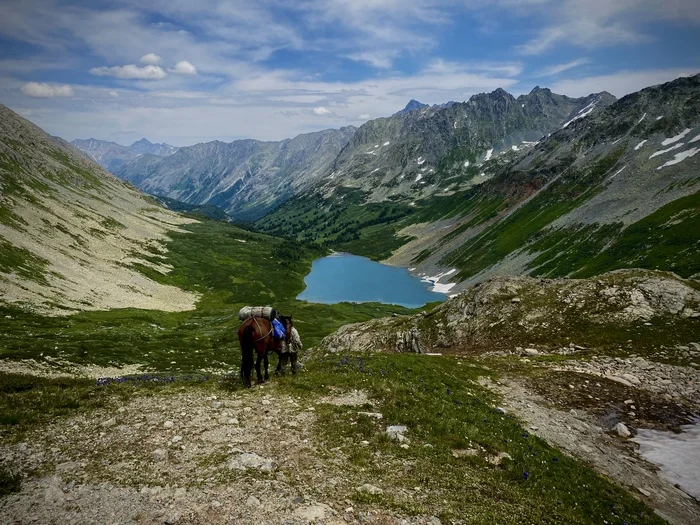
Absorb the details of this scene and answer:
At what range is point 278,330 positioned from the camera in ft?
72.6

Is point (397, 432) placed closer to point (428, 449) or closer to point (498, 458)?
point (428, 449)

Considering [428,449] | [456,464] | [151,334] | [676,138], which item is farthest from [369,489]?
[676,138]

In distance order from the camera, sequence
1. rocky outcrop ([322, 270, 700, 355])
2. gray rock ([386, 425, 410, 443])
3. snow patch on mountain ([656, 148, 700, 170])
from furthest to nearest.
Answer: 1. snow patch on mountain ([656, 148, 700, 170])
2. rocky outcrop ([322, 270, 700, 355])
3. gray rock ([386, 425, 410, 443])

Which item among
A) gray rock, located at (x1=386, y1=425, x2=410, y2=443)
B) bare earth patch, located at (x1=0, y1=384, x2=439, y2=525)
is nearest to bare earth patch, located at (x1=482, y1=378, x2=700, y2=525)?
gray rock, located at (x1=386, y1=425, x2=410, y2=443)

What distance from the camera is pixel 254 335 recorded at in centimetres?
2078

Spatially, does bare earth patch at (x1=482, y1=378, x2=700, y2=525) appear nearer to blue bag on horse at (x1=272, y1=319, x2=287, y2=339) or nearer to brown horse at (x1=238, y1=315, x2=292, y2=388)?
blue bag on horse at (x1=272, y1=319, x2=287, y2=339)

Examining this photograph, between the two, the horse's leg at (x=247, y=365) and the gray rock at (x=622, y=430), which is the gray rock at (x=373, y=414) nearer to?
the horse's leg at (x=247, y=365)

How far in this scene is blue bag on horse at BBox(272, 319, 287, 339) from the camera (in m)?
21.9

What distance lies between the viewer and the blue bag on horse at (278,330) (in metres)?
21.9

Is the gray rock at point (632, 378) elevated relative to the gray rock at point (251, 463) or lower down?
lower down

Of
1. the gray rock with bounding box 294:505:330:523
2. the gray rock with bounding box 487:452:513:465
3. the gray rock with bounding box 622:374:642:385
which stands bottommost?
the gray rock with bounding box 622:374:642:385

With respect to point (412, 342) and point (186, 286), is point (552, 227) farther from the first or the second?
point (186, 286)

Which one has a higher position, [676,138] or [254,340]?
[676,138]

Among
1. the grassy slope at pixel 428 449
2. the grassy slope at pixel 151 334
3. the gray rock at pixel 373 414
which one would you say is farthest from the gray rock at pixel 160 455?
the grassy slope at pixel 151 334
